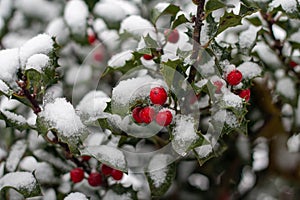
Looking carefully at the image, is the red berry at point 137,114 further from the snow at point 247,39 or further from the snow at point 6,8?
the snow at point 6,8

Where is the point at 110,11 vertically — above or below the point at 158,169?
above

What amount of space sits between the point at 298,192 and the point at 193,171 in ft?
1.23

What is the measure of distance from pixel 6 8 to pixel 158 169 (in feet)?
3.55

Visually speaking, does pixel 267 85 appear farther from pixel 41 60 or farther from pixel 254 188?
pixel 41 60

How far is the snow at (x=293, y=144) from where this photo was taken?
172 centimetres

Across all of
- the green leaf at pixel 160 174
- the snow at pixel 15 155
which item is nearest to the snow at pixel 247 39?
the green leaf at pixel 160 174

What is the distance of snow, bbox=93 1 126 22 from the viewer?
1.81 meters

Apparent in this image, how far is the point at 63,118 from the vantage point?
3.79 ft

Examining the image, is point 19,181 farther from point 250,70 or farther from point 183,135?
point 250,70

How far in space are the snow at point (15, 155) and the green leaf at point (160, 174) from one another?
15.0 inches

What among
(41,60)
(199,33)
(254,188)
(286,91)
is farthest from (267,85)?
(41,60)

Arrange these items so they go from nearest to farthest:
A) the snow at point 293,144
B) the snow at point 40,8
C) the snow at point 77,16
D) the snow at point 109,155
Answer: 1. the snow at point 109,155
2. the snow at point 293,144
3. the snow at point 77,16
4. the snow at point 40,8

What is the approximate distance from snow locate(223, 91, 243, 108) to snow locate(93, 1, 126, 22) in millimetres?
767

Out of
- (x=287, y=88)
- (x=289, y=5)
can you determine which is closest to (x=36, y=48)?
(x=289, y=5)
